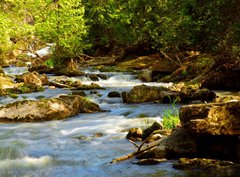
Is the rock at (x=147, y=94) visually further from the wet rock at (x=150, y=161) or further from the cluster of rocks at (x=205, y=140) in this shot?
the wet rock at (x=150, y=161)

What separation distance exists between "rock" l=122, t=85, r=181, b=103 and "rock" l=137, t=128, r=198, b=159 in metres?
7.81

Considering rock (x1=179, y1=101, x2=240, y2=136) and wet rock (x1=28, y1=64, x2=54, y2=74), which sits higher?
wet rock (x1=28, y1=64, x2=54, y2=74)

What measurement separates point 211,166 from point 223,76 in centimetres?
Result: 1214

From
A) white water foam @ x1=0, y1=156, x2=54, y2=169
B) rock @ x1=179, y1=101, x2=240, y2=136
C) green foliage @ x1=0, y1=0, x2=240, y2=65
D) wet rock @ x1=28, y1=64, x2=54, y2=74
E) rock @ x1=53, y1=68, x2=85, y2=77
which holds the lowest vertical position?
white water foam @ x1=0, y1=156, x2=54, y2=169

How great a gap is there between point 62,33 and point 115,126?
16113mm

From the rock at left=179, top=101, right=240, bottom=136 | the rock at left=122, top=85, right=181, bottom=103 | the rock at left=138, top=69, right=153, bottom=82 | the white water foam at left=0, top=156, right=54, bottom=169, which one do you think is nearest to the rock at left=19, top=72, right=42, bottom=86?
the rock at left=138, top=69, right=153, bottom=82

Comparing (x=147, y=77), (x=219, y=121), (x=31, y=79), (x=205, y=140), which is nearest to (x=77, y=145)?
(x=205, y=140)

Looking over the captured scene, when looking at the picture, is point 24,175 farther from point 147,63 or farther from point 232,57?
point 147,63

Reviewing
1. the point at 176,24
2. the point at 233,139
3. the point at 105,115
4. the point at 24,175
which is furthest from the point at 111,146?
the point at 176,24

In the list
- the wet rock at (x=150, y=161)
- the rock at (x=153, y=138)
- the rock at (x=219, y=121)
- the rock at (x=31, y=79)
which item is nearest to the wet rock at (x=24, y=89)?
the rock at (x=31, y=79)

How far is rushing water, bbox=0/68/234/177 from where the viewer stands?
723cm

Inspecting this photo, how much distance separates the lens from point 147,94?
15.9 meters

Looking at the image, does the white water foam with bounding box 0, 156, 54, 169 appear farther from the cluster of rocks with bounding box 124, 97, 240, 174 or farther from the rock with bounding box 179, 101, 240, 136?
the rock with bounding box 179, 101, 240, 136

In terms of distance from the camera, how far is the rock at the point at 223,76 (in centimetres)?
1741
